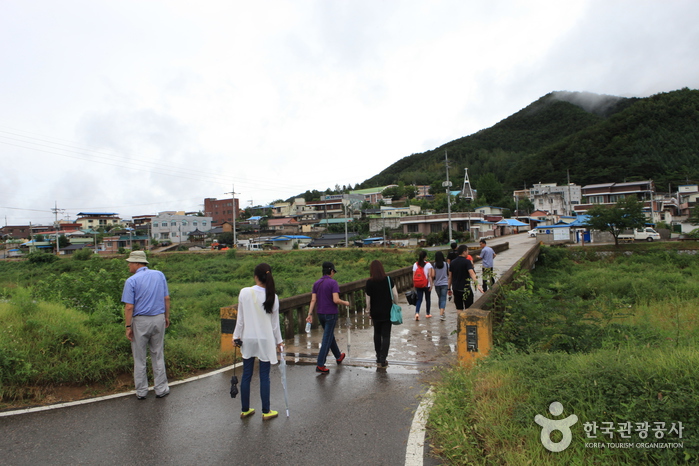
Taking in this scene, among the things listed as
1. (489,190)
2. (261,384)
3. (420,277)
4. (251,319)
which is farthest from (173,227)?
(261,384)

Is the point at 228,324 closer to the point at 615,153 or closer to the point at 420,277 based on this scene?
the point at 420,277

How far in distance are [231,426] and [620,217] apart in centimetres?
3784

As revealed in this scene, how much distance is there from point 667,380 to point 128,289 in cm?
544

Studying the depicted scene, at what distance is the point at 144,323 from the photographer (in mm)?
5328

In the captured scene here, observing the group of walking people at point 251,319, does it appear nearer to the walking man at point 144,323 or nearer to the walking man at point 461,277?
the walking man at point 144,323

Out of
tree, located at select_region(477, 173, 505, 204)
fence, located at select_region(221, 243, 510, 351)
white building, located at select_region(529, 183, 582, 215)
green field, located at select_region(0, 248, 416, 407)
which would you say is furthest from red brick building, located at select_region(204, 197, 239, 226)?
green field, located at select_region(0, 248, 416, 407)

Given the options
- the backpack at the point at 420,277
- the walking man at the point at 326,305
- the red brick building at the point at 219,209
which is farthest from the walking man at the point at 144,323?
the red brick building at the point at 219,209

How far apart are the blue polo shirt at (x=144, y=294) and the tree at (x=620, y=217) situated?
36576 millimetres

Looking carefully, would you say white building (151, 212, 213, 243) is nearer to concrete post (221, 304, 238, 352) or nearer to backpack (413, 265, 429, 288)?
backpack (413, 265, 429, 288)

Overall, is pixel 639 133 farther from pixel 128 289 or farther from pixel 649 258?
pixel 128 289

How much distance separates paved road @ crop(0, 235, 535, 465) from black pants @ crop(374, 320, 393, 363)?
298 millimetres

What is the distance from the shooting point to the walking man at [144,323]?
5.27m

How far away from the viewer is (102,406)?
508 centimetres

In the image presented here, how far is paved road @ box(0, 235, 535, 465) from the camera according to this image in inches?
151
